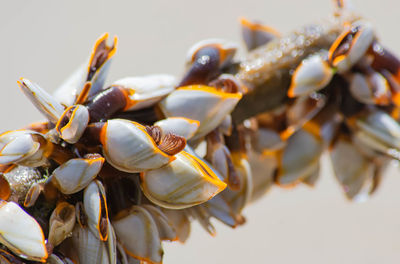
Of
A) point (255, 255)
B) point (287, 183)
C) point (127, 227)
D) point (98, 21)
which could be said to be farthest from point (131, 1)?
point (127, 227)

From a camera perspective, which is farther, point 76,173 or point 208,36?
point 208,36

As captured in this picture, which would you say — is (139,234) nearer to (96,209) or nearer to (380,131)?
(96,209)

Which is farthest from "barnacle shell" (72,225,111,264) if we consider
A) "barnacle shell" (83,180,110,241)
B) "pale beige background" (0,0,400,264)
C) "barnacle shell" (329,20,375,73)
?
"pale beige background" (0,0,400,264)

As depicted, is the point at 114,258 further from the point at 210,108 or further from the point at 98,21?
the point at 98,21

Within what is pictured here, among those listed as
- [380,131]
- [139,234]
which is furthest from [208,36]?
[139,234]

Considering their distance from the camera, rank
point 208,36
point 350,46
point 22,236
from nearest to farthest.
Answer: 1. point 22,236
2. point 350,46
3. point 208,36

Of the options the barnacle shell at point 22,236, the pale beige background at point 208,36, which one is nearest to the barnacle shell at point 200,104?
the barnacle shell at point 22,236

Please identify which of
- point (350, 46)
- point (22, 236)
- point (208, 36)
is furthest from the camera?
point (208, 36)

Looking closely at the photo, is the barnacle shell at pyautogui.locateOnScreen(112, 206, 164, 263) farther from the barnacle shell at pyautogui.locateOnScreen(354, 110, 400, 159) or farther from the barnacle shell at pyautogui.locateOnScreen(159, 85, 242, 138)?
the barnacle shell at pyautogui.locateOnScreen(354, 110, 400, 159)
